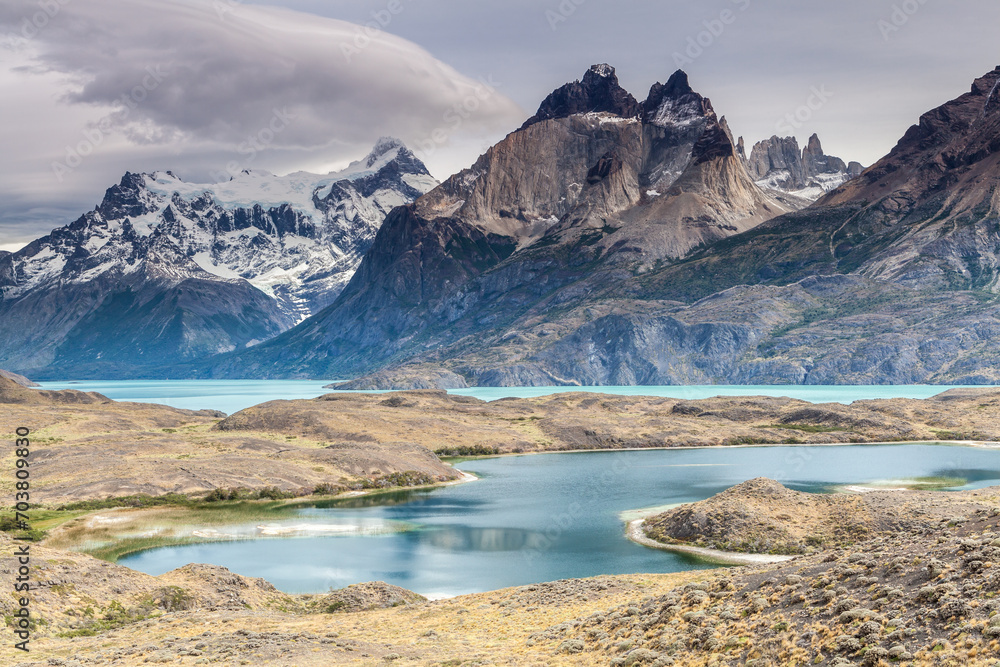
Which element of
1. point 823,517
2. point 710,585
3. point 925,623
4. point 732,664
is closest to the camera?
point 925,623

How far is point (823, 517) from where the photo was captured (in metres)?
75.4

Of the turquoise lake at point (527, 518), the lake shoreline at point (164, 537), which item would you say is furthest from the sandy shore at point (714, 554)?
the lake shoreline at point (164, 537)

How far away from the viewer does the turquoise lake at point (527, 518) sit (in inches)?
2675

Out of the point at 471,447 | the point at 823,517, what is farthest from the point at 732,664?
the point at 471,447

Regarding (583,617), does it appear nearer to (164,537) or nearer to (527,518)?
(527,518)

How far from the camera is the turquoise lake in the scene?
223ft

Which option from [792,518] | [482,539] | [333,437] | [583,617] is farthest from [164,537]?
[333,437]

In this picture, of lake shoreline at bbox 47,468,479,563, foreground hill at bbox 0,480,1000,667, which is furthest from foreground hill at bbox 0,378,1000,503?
foreground hill at bbox 0,480,1000,667

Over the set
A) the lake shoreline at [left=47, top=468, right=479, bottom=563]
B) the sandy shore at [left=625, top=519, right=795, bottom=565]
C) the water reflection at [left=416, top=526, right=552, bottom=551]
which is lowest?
the water reflection at [left=416, top=526, right=552, bottom=551]

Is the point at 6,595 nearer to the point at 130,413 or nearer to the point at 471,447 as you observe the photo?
the point at 471,447

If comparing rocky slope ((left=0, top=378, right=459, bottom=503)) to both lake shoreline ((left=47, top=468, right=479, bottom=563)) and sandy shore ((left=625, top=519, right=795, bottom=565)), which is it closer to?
lake shoreline ((left=47, top=468, right=479, bottom=563))

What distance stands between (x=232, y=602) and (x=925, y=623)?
125 ft

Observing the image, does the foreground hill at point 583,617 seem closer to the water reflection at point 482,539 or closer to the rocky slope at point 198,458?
the water reflection at point 482,539

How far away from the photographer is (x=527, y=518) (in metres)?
92.6
